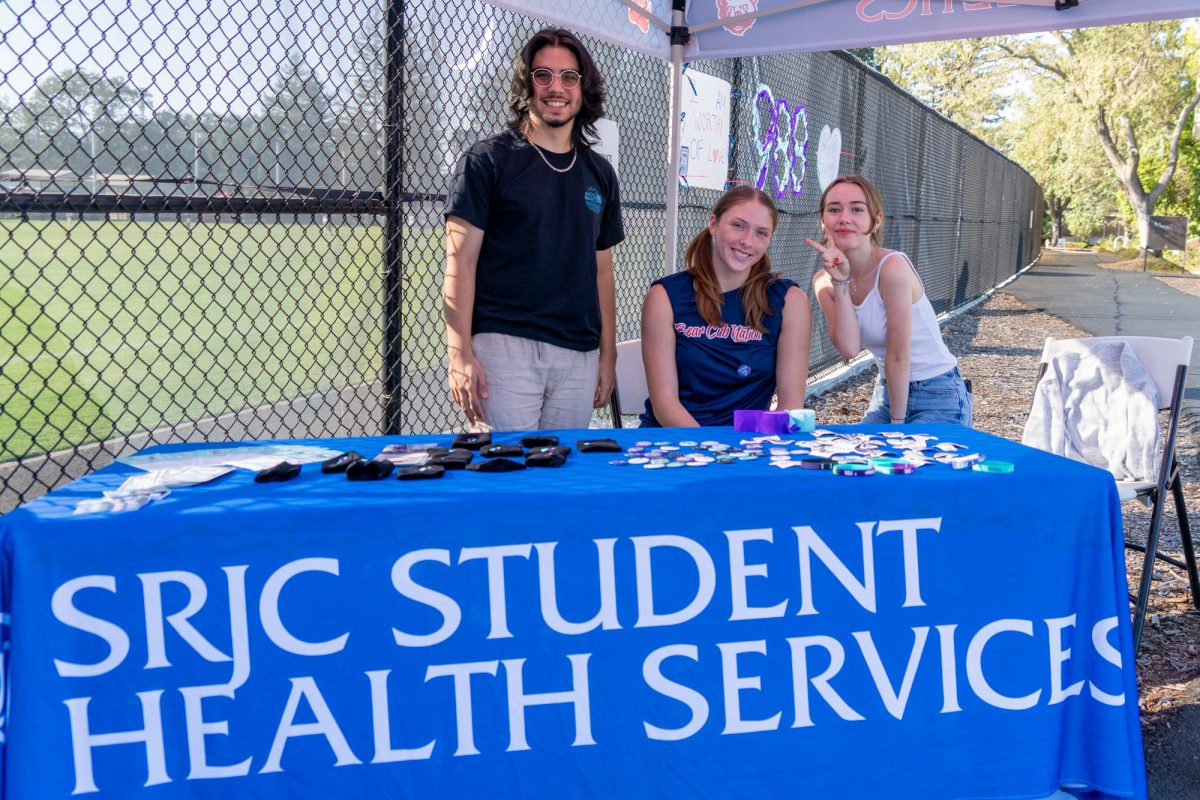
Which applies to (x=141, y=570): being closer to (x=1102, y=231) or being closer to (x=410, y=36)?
(x=410, y=36)

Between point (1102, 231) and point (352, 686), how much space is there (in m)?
96.0

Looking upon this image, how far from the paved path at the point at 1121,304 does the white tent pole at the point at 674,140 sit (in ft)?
17.0

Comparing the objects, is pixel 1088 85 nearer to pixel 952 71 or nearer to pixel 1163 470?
pixel 952 71

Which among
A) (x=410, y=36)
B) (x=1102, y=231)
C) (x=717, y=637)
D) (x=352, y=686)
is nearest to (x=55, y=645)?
(x=352, y=686)

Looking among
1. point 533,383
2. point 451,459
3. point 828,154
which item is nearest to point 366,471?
point 451,459

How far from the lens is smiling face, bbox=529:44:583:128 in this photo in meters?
3.08

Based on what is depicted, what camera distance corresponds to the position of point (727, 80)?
6523 mm

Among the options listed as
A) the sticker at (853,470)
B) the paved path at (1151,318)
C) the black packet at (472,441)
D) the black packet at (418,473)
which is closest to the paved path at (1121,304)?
the paved path at (1151,318)

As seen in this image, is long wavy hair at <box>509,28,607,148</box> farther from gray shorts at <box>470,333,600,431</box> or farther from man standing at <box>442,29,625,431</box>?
gray shorts at <box>470,333,600,431</box>

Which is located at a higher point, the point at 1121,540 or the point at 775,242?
the point at 775,242

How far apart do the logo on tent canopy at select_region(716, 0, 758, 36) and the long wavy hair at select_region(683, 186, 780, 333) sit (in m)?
1.37

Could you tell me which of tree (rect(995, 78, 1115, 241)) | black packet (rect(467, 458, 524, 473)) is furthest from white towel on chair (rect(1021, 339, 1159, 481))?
tree (rect(995, 78, 1115, 241))

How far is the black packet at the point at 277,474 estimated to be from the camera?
2.24m

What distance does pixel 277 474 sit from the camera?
2.24 m
